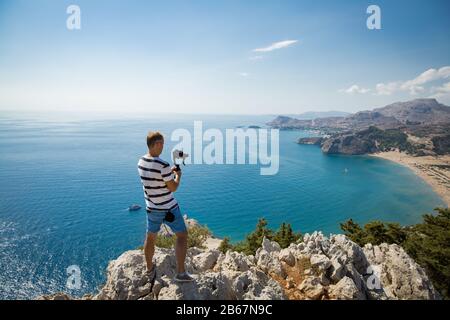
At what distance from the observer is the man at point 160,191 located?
5035mm

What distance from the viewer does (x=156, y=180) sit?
16.7 feet

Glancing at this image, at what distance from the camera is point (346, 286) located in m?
7.33

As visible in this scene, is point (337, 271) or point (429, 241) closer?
point (337, 271)

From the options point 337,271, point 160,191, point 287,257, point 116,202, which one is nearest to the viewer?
point 160,191

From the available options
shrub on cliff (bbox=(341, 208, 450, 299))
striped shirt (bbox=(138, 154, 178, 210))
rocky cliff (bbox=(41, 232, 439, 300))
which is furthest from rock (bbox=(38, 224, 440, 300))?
shrub on cliff (bbox=(341, 208, 450, 299))

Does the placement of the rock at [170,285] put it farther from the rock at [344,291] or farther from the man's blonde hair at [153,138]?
the man's blonde hair at [153,138]

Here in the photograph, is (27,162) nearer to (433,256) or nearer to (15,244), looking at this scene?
(15,244)

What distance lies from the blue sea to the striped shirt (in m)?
36.1

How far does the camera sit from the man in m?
5.04

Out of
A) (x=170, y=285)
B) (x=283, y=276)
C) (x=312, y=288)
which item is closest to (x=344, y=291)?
(x=312, y=288)

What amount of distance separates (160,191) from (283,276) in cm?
573

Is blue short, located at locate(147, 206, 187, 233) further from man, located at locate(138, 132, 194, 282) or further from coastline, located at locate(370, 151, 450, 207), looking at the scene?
coastline, located at locate(370, 151, 450, 207)

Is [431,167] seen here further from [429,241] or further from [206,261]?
[206,261]
